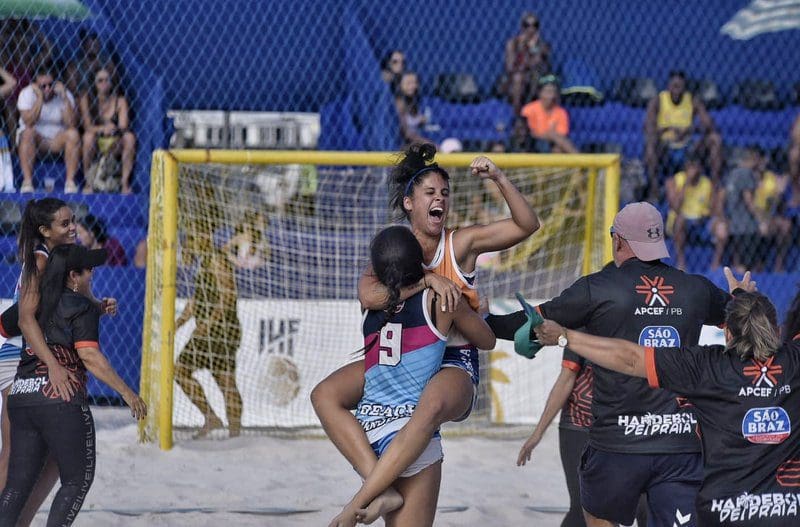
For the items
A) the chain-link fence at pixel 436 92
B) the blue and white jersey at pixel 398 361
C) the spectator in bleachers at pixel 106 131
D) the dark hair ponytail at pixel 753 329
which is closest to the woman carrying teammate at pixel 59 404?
the blue and white jersey at pixel 398 361

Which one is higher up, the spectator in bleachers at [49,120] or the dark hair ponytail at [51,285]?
the spectator in bleachers at [49,120]

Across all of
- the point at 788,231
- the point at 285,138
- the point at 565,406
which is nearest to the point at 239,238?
the point at 285,138

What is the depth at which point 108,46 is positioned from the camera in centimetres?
984

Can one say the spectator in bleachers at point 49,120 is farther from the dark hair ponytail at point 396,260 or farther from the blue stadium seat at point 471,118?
the dark hair ponytail at point 396,260

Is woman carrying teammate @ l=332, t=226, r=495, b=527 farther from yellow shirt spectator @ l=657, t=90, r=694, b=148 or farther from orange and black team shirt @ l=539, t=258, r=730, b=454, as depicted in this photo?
yellow shirt spectator @ l=657, t=90, r=694, b=148

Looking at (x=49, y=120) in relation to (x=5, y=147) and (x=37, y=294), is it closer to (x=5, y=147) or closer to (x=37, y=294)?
(x=5, y=147)

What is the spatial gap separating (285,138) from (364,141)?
0.82m

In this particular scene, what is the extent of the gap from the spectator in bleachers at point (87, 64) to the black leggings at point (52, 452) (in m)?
5.42

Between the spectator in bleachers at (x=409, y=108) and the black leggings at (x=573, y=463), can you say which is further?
the spectator in bleachers at (x=409, y=108)

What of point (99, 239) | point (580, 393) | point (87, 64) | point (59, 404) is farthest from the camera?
point (87, 64)

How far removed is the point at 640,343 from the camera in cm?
430

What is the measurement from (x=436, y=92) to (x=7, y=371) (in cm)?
687

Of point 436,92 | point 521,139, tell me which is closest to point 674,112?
point 521,139

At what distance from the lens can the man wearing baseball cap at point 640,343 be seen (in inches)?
168
